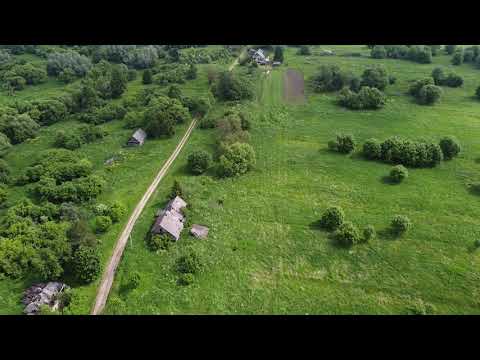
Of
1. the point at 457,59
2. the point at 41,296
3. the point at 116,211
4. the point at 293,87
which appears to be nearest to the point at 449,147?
the point at 293,87

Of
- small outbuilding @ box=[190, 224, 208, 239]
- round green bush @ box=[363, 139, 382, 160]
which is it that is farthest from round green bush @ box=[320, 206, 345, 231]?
round green bush @ box=[363, 139, 382, 160]

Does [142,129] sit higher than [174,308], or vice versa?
[142,129]

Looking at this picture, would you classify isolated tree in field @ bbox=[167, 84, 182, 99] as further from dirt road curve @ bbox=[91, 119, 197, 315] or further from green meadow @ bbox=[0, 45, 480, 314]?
dirt road curve @ bbox=[91, 119, 197, 315]

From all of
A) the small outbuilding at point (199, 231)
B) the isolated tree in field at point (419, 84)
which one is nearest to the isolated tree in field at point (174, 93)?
the small outbuilding at point (199, 231)

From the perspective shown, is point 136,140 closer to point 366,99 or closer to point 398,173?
point 398,173

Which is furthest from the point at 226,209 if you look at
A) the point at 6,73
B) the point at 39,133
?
the point at 6,73

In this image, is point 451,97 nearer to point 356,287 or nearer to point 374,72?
point 374,72
